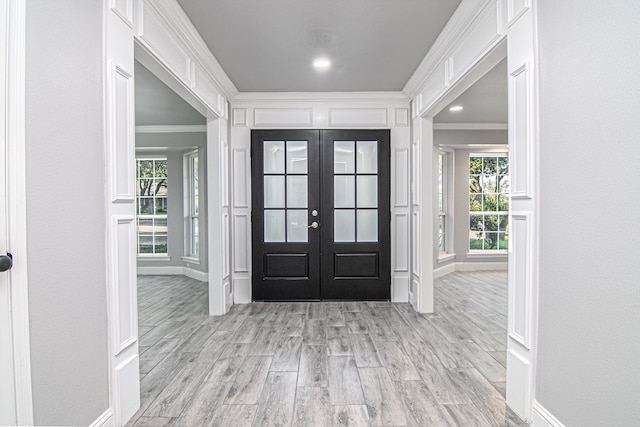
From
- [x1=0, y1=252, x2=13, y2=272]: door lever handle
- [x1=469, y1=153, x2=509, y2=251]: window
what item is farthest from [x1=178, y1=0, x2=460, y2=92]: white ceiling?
[x1=469, y1=153, x2=509, y2=251]: window

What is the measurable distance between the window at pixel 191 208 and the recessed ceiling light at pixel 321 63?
3.61 metres

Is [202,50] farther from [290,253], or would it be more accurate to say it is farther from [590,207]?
[590,207]

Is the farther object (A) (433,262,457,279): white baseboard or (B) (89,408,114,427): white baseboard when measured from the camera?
(A) (433,262,457,279): white baseboard

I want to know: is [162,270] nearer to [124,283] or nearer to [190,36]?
[190,36]

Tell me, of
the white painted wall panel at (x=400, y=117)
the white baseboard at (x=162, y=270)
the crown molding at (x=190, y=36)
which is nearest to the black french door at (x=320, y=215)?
the white painted wall panel at (x=400, y=117)

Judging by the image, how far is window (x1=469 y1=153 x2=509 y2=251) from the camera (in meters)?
6.87

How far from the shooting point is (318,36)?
2.94 metres

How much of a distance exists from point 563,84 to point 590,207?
0.59 m

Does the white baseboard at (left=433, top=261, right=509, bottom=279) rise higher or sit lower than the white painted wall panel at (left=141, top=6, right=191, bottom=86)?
lower

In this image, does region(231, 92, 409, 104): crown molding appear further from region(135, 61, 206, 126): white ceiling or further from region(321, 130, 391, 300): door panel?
region(135, 61, 206, 126): white ceiling

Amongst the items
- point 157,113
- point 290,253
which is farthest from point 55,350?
point 157,113

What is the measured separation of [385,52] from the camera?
327 cm

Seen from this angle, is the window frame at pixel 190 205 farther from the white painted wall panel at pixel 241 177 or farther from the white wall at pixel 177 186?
A: the white painted wall panel at pixel 241 177

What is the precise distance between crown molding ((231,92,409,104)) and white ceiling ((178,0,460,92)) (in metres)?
0.40
